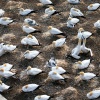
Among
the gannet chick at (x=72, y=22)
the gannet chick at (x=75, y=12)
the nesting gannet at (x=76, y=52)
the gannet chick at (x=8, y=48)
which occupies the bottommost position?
the nesting gannet at (x=76, y=52)

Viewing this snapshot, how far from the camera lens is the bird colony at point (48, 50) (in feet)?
20.8

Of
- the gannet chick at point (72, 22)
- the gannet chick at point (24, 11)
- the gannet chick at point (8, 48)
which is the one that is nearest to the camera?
the gannet chick at point (8, 48)

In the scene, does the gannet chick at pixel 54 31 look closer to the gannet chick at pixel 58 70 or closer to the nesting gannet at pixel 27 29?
the nesting gannet at pixel 27 29

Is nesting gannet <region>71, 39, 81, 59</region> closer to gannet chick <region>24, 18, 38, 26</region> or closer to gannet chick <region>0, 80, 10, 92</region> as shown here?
gannet chick <region>24, 18, 38, 26</region>

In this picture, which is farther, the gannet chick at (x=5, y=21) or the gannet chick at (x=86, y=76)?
the gannet chick at (x=5, y=21)

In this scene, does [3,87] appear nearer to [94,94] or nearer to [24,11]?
[94,94]

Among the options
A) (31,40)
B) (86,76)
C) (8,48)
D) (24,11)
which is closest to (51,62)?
(31,40)

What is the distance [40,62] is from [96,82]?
1013 millimetres

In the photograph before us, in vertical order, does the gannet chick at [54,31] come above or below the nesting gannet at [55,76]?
above

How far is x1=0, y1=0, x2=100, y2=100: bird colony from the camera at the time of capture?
635 centimetres

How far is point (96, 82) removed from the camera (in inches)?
251

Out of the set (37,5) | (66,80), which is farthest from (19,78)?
(37,5)

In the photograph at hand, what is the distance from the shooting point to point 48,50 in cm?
703

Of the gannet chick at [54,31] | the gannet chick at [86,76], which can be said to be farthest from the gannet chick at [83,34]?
the gannet chick at [86,76]
